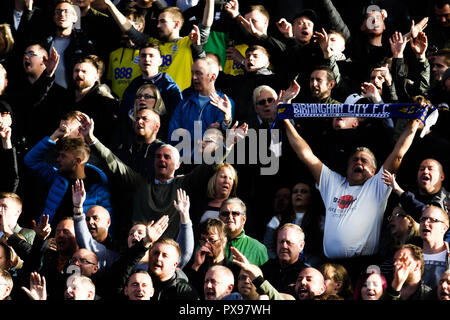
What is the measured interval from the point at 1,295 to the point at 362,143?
3.91 metres

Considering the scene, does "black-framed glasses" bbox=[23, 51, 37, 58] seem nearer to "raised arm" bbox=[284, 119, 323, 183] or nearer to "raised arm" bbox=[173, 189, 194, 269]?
"raised arm" bbox=[173, 189, 194, 269]

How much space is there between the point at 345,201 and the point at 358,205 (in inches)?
5.8

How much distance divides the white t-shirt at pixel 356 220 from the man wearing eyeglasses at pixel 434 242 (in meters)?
0.56

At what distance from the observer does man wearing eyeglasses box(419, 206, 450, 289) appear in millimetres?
11156

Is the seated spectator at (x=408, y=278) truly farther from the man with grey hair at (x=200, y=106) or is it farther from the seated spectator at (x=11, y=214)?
the seated spectator at (x=11, y=214)

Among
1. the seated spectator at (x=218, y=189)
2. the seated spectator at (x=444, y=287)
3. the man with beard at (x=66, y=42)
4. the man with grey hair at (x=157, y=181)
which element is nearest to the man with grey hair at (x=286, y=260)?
the seated spectator at (x=218, y=189)

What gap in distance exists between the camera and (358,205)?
11789 millimetres

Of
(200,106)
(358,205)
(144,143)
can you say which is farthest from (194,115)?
(358,205)

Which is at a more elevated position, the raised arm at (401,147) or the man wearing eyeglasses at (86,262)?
the raised arm at (401,147)

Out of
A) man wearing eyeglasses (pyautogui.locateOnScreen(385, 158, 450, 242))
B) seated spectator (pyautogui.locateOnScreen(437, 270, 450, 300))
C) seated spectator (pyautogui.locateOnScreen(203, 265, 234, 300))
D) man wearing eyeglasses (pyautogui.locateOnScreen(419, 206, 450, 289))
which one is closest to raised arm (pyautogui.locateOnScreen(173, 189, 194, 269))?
seated spectator (pyautogui.locateOnScreen(203, 265, 234, 300))

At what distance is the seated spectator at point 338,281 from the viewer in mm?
11047
